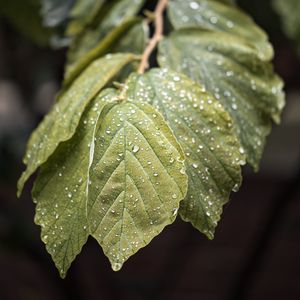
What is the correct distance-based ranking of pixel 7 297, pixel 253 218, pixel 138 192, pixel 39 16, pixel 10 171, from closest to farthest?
pixel 138 192
pixel 39 16
pixel 10 171
pixel 7 297
pixel 253 218

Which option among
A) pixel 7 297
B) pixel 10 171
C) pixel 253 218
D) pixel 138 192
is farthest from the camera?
pixel 253 218

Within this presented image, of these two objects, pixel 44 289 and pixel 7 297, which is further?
pixel 44 289

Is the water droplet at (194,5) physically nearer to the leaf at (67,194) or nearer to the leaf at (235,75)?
the leaf at (235,75)

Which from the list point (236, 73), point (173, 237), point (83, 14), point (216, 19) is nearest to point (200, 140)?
point (236, 73)

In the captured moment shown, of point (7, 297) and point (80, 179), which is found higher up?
point (80, 179)

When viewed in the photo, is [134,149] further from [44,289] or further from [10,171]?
[44,289]

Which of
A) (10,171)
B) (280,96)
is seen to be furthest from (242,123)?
(10,171)

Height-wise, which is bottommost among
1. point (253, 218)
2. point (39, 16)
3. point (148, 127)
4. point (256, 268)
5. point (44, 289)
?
point (253, 218)

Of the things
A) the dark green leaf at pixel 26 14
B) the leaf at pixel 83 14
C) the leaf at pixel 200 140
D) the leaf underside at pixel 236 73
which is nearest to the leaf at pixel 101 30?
the leaf at pixel 83 14
